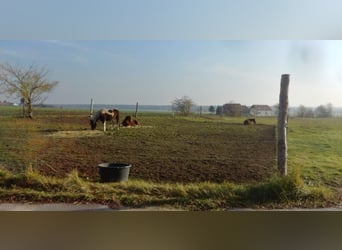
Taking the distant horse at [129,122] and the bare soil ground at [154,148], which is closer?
the bare soil ground at [154,148]

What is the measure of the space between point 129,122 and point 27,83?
1.15 meters

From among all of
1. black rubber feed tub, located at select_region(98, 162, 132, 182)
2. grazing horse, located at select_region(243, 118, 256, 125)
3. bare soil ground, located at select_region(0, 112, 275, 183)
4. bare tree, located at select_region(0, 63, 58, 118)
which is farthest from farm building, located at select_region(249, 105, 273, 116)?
bare tree, located at select_region(0, 63, 58, 118)

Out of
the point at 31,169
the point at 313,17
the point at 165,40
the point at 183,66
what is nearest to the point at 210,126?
the point at 183,66

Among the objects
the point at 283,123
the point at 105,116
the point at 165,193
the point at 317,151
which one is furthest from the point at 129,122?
the point at 317,151

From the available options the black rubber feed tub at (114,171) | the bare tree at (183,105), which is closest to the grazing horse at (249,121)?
the bare tree at (183,105)

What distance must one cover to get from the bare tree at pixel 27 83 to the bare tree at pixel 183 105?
1.27 m

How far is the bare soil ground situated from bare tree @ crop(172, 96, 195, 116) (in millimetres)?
123

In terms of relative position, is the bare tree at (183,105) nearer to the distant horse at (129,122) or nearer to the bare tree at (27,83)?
the distant horse at (129,122)

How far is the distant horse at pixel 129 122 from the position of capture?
500 cm

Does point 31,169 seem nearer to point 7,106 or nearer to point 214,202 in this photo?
point 7,106

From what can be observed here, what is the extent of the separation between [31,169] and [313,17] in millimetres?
3290

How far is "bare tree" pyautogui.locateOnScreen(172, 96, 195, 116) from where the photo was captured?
491cm

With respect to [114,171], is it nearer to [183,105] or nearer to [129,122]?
[129,122]

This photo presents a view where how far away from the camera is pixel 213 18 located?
472 centimetres
